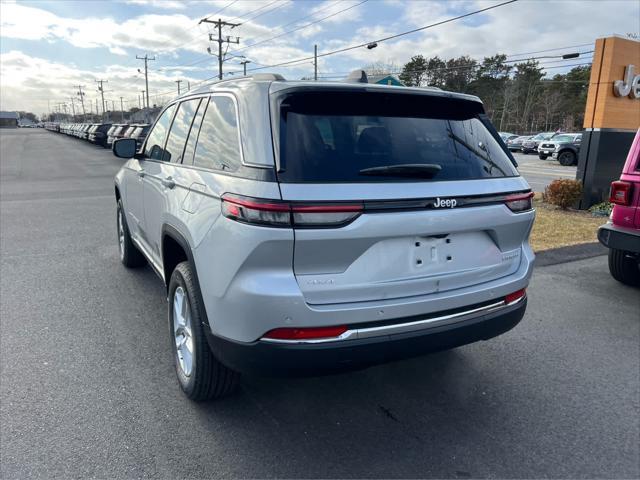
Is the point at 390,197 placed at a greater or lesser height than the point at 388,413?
greater

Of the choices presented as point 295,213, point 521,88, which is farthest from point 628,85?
point 521,88

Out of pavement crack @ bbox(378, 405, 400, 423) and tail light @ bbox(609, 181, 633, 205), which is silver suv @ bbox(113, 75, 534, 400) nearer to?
pavement crack @ bbox(378, 405, 400, 423)

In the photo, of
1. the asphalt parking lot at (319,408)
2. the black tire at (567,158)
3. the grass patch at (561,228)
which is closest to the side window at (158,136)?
the asphalt parking lot at (319,408)

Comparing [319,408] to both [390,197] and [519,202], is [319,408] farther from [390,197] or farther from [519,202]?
[519,202]

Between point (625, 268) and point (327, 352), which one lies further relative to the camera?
point (625, 268)

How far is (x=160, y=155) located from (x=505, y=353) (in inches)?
126

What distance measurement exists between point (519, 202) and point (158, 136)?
3015 millimetres

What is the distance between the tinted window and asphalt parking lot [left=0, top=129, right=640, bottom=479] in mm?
1470

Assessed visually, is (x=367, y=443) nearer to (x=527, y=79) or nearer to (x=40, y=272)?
(x=40, y=272)

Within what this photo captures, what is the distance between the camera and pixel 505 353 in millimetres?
3789

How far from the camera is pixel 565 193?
9.88 meters

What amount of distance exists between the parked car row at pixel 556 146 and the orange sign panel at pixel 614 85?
9.89 metres

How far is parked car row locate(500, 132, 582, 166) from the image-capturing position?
2650cm

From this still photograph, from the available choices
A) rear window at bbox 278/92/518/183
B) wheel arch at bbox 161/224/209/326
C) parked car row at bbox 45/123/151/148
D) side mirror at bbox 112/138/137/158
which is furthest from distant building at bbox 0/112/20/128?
rear window at bbox 278/92/518/183
